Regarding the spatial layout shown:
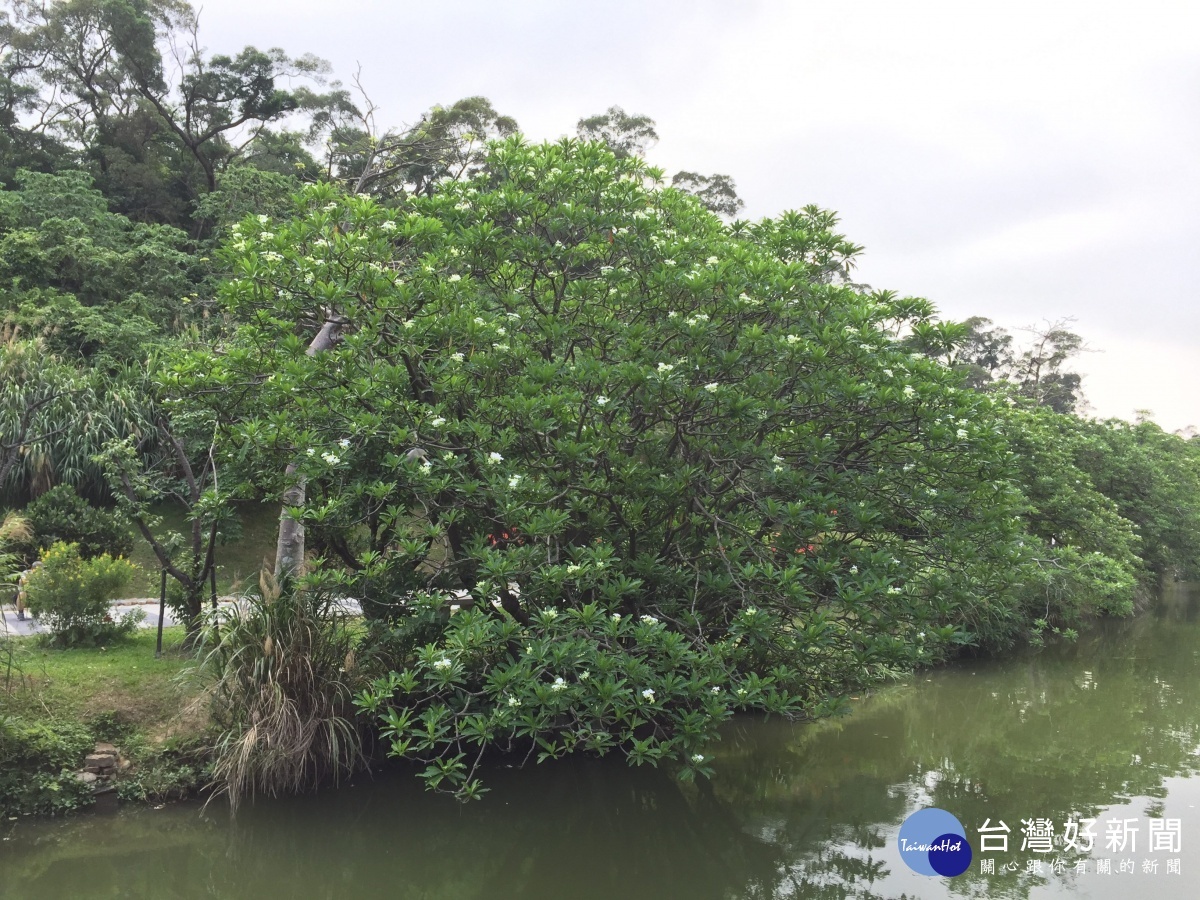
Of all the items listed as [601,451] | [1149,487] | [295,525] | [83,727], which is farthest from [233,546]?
[1149,487]

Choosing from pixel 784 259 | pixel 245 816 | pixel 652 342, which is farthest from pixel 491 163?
pixel 245 816

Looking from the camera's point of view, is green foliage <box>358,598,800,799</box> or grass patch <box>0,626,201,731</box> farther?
grass patch <box>0,626,201,731</box>

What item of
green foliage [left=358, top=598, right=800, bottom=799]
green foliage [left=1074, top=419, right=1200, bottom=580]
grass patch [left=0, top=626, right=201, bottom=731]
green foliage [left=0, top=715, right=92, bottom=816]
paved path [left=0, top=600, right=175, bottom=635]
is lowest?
green foliage [left=0, top=715, right=92, bottom=816]

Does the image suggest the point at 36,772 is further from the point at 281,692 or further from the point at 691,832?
the point at 691,832

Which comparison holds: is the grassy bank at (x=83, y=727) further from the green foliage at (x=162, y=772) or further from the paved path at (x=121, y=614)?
the paved path at (x=121, y=614)

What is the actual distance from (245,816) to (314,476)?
2495 mm

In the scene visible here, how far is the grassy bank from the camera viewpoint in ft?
18.8

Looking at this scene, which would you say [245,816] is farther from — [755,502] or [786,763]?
[786,763]

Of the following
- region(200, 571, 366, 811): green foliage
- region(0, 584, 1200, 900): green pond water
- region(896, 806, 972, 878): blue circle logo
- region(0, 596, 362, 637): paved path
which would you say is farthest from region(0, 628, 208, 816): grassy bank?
region(896, 806, 972, 878): blue circle logo

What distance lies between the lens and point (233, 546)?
1398cm

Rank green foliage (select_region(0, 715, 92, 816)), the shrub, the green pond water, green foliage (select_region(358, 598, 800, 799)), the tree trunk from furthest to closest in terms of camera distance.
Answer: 1. the shrub
2. the tree trunk
3. green foliage (select_region(0, 715, 92, 816))
4. the green pond water
5. green foliage (select_region(358, 598, 800, 799))

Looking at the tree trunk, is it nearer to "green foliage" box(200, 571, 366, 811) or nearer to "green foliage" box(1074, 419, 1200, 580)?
"green foliage" box(200, 571, 366, 811)

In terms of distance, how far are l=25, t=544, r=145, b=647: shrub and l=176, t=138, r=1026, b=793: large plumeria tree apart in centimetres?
271

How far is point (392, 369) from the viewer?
5.47 m
